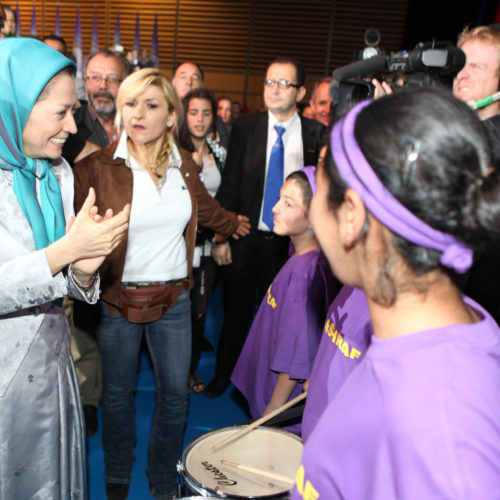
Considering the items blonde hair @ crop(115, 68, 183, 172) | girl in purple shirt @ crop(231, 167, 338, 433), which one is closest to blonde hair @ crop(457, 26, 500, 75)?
girl in purple shirt @ crop(231, 167, 338, 433)

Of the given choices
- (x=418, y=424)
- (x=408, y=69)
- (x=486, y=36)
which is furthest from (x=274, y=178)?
(x=418, y=424)

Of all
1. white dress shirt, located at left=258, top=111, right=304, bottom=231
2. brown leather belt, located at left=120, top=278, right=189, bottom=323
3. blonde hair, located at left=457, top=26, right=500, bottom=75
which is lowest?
brown leather belt, located at left=120, top=278, right=189, bottom=323

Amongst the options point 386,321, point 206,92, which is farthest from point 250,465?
point 206,92

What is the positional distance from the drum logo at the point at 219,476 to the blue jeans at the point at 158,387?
754 mm

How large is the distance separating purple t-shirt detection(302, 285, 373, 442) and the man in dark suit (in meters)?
1.81

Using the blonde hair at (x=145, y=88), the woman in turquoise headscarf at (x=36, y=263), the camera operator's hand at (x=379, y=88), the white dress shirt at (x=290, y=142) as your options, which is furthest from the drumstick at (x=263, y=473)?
the white dress shirt at (x=290, y=142)

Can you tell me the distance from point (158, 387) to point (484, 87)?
1.87m

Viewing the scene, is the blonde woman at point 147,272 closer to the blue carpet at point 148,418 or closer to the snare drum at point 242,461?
the blue carpet at point 148,418

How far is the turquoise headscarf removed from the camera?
1.41m

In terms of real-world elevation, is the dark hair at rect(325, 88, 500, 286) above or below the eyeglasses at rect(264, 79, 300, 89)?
below

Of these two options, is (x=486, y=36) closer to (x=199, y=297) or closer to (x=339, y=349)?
(x=339, y=349)

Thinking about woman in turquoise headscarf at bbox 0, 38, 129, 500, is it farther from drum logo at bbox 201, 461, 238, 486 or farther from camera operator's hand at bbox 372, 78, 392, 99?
camera operator's hand at bbox 372, 78, 392, 99

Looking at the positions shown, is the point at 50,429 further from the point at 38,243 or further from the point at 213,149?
the point at 213,149

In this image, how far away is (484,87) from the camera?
1975 mm
